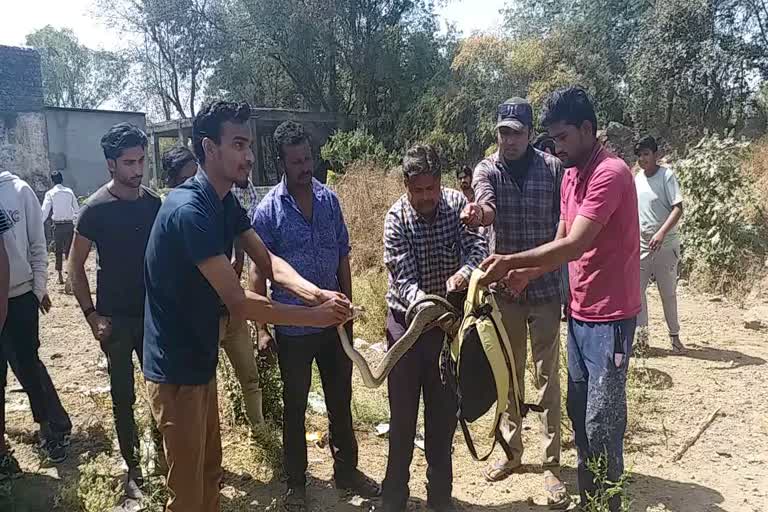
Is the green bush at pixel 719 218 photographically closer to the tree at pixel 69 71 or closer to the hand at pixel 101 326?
the hand at pixel 101 326

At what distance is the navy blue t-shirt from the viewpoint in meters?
2.39

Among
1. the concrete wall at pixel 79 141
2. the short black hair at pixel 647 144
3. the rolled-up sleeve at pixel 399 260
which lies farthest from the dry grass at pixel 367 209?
the concrete wall at pixel 79 141

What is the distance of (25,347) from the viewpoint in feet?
13.3

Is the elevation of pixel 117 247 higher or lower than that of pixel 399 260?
higher

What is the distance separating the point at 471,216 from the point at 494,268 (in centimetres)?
51

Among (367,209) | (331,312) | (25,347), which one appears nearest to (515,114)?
(331,312)

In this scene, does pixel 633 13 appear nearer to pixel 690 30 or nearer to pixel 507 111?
Result: pixel 690 30

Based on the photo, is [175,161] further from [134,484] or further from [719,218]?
[719,218]

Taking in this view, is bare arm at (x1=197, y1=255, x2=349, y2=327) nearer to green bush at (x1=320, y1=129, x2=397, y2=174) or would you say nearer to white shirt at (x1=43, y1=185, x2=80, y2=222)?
white shirt at (x1=43, y1=185, x2=80, y2=222)

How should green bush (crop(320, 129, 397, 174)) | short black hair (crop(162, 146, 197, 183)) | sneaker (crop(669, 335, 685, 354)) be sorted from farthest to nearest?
1. green bush (crop(320, 129, 397, 174))
2. sneaker (crop(669, 335, 685, 354))
3. short black hair (crop(162, 146, 197, 183))

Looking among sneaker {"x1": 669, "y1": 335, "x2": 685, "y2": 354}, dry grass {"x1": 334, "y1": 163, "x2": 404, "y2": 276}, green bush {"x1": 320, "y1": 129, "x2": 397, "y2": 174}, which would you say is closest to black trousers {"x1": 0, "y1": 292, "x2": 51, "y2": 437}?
sneaker {"x1": 669, "y1": 335, "x2": 685, "y2": 354}

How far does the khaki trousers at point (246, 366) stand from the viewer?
408 cm

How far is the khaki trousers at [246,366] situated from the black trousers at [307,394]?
618 mm

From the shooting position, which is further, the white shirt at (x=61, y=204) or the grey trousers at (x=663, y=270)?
the white shirt at (x=61, y=204)
